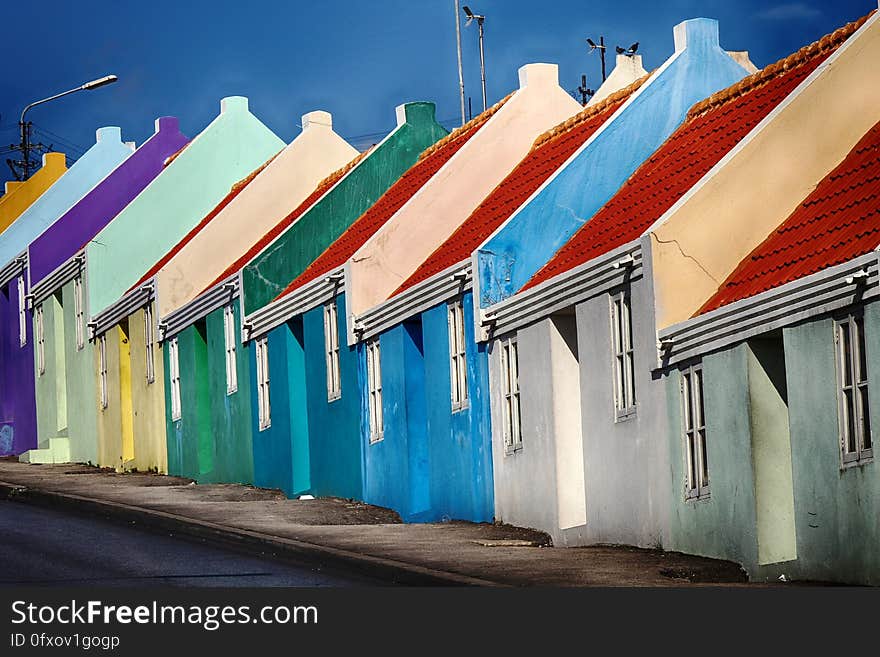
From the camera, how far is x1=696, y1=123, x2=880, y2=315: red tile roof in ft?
50.0

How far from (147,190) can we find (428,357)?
40.4 ft

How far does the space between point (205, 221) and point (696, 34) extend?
12952 mm

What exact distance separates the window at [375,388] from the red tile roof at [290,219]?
16.1 ft

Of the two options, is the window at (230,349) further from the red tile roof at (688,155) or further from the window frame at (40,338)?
the window frame at (40,338)

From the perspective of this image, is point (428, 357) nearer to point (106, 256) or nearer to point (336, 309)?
point (336, 309)

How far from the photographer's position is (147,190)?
1313 inches

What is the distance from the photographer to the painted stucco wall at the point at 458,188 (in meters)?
24.6

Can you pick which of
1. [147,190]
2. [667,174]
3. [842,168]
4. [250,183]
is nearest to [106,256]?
[147,190]

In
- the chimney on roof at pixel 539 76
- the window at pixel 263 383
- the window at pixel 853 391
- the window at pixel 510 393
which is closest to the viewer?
the window at pixel 853 391

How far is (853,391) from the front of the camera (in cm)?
1438

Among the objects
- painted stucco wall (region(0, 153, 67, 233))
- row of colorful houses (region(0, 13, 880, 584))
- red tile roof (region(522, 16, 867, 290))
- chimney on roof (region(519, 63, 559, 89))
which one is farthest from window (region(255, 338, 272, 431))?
painted stucco wall (region(0, 153, 67, 233))

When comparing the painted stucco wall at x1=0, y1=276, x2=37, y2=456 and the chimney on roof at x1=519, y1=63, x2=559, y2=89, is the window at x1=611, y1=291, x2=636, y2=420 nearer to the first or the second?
the chimney on roof at x1=519, y1=63, x2=559, y2=89

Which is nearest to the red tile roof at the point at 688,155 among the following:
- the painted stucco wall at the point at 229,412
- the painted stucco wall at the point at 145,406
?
the painted stucco wall at the point at 229,412

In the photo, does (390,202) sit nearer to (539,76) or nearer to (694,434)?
(539,76)
